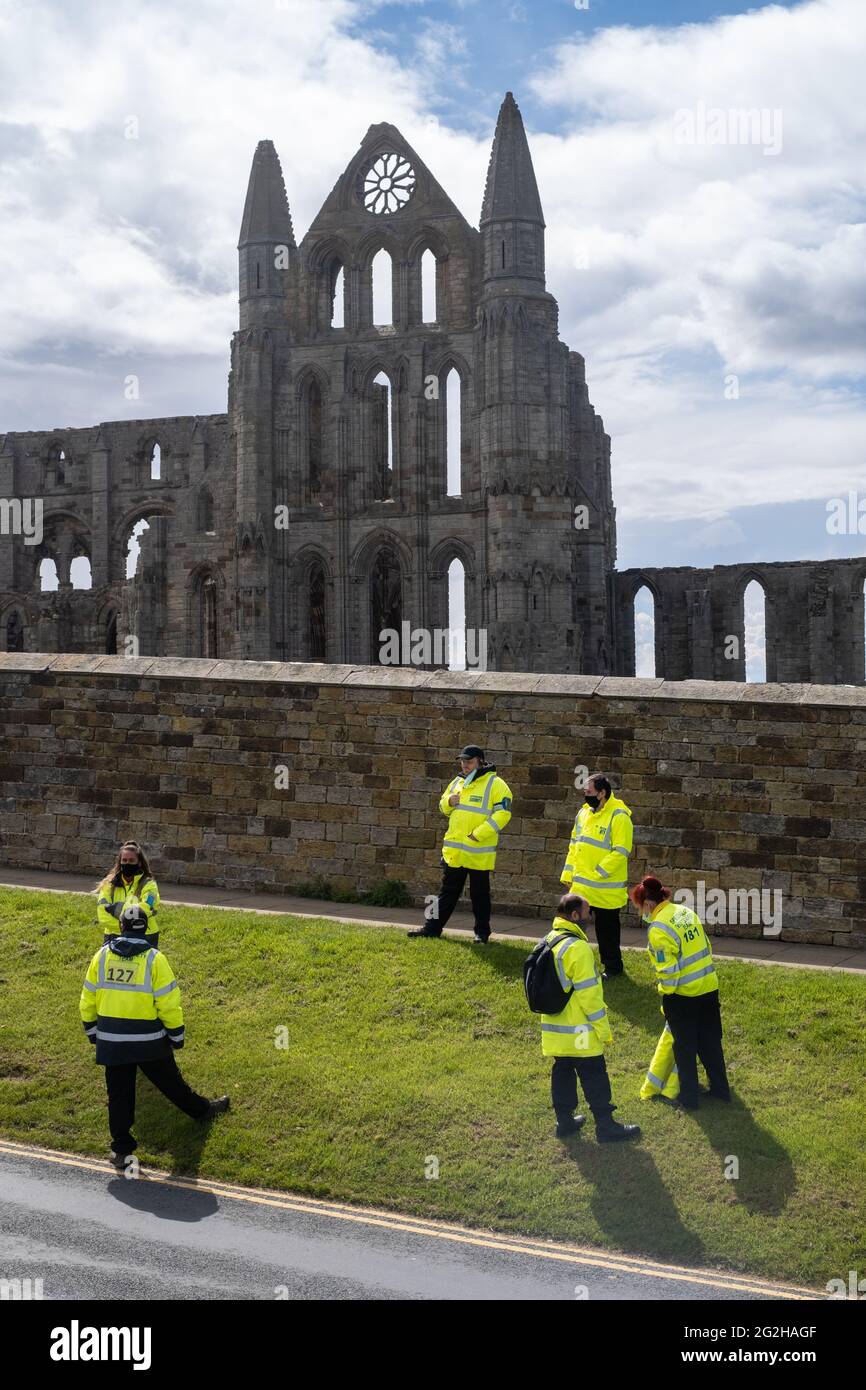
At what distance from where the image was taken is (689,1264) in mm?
7957

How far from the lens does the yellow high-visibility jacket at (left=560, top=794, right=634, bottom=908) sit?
444 inches

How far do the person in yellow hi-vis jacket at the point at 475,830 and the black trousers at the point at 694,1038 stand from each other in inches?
128

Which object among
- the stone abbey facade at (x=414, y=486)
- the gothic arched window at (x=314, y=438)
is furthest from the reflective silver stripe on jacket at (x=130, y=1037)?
the gothic arched window at (x=314, y=438)

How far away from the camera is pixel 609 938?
38.0 feet

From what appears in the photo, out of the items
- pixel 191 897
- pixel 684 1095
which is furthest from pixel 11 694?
pixel 684 1095

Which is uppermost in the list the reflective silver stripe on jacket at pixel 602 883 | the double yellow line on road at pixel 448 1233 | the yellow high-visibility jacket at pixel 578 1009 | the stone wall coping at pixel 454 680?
the stone wall coping at pixel 454 680

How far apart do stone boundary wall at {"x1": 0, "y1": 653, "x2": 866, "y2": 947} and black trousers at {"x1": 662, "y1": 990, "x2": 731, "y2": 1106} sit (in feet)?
14.0

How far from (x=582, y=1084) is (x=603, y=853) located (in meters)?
2.69

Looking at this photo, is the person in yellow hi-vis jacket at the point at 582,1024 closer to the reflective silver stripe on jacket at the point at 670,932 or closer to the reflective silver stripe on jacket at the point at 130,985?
the reflective silver stripe on jacket at the point at 670,932

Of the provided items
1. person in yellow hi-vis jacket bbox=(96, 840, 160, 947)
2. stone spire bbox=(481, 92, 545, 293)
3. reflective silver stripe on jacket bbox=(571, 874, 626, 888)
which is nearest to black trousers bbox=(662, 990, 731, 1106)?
reflective silver stripe on jacket bbox=(571, 874, 626, 888)

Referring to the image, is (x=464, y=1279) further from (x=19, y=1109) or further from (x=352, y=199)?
(x=352, y=199)

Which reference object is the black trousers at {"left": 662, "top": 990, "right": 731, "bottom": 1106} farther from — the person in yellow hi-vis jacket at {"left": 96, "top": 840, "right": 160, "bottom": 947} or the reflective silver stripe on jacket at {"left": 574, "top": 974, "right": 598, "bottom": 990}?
the person in yellow hi-vis jacket at {"left": 96, "top": 840, "right": 160, "bottom": 947}

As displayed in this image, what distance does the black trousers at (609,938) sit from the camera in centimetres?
1153

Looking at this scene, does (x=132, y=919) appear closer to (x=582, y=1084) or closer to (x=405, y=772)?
(x=582, y=1084)
